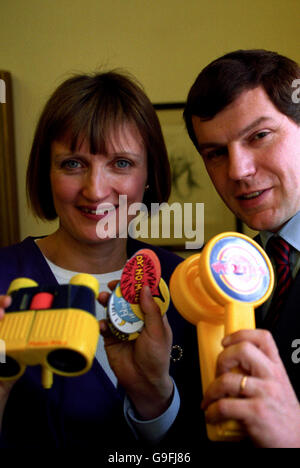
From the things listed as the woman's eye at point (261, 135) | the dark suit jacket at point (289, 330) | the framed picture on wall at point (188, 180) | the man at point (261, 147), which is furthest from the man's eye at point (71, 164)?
the framed picture on wall at point (188, 180)

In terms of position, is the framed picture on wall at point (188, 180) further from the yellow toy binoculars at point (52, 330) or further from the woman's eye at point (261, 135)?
the yellow toy binoculars at point (52, 330)

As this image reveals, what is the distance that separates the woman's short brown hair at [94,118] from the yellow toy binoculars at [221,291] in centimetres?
41

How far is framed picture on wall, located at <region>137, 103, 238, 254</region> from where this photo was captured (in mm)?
1872

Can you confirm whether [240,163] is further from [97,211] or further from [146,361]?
[146,361]

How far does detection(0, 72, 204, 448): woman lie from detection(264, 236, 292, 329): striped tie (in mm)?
211

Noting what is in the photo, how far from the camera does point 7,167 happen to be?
1.90 m

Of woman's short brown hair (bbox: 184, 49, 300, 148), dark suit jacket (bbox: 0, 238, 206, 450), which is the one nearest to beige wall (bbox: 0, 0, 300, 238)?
woman's short brown hair (bbox: 184, 49, 300, 148)

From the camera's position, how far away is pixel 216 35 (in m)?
1.85

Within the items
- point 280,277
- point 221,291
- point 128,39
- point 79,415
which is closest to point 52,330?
point 221,291

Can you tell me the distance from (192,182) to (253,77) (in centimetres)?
98

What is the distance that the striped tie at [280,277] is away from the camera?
2.76ft

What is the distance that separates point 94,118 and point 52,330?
566 millimetres

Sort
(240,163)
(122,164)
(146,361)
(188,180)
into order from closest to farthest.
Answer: (146,361) < (240,163) < (122,164) < (188,180)

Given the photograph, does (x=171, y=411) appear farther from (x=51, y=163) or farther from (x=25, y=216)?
(x=25, y=216)
